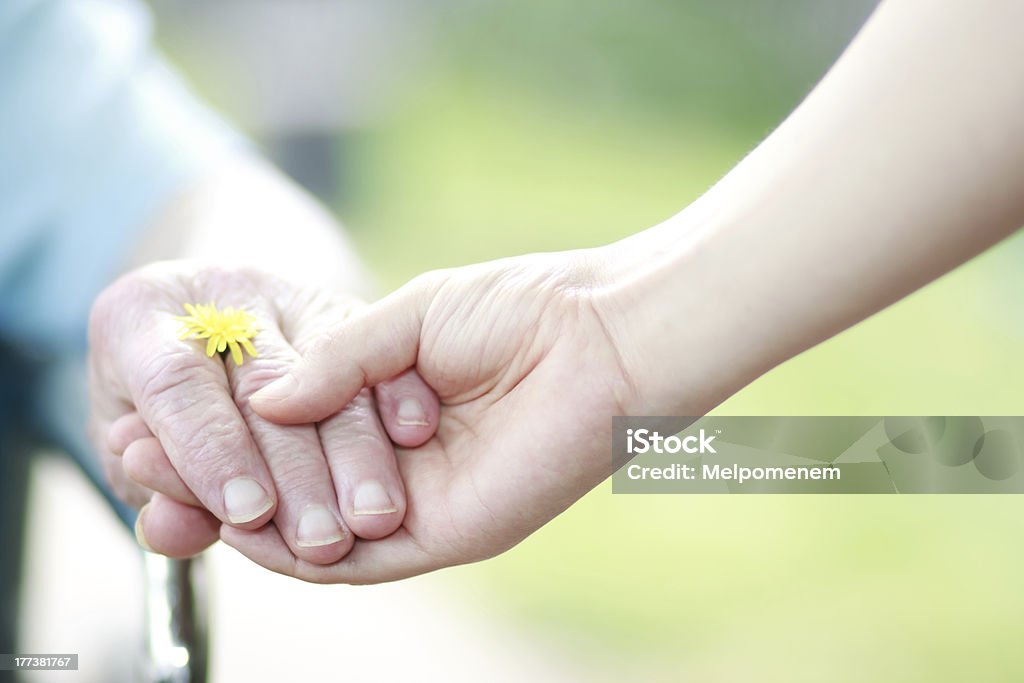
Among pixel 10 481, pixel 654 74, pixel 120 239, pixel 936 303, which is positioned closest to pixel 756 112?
pixel 654 74

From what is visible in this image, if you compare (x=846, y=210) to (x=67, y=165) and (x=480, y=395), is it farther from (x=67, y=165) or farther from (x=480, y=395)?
(x=67, y=165)

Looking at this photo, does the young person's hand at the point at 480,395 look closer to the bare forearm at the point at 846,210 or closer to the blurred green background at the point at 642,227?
the bare forearm at the point at 846,210

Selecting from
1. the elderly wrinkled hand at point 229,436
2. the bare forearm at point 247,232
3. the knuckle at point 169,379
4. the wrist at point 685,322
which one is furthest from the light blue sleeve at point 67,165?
the wrist at point 685,322

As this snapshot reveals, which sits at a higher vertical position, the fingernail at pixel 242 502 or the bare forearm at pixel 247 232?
the bare forearm at pixel 247 232

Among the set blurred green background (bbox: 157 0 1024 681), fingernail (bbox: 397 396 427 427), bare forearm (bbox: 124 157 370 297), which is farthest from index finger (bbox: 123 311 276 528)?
blurred green background (bbox: 157 0 1024 681)

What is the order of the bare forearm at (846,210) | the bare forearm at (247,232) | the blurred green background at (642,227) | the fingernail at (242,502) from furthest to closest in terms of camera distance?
the blurred green background at (642,227), the bare forearm at (247,232), the fingernail at (242,502), the bare forearm at (846,210)

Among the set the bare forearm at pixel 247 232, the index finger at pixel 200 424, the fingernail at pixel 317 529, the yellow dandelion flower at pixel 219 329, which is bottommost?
the fingernail at pixel 317 529
